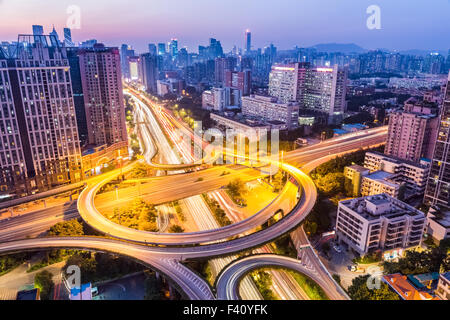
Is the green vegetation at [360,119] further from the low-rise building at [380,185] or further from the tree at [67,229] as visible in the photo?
the tree at [67,229]

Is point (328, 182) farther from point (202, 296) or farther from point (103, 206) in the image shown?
point (103, 206)

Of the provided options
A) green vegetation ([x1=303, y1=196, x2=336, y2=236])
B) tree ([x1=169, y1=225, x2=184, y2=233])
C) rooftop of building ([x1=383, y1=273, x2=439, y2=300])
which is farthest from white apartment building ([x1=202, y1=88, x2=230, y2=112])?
rooftop of building ([x1=383, y1=273, x2=439, y2=300])

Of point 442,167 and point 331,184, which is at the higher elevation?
point 442,167

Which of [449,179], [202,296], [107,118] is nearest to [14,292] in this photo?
[202,296]

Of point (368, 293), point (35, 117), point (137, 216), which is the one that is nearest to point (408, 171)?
point (368, 293)

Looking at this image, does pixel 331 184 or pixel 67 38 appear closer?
pixel 331 184

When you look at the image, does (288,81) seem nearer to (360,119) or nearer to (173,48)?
(360,119)

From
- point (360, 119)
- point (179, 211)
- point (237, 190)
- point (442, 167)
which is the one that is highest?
point (442, 167)

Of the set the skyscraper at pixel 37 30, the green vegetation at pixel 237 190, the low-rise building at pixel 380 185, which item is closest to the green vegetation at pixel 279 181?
the green vegetation at pixel 237 190

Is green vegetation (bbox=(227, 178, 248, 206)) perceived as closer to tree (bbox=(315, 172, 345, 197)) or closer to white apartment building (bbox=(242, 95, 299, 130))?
tree (bbox=(315, 172, 345, 197))
